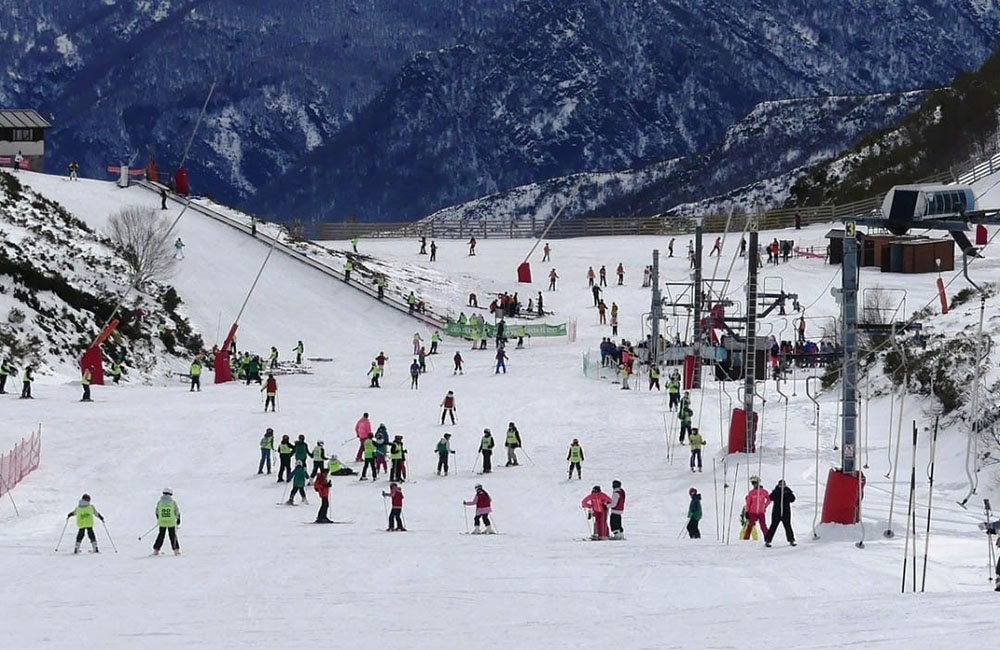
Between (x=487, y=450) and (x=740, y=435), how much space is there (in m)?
5.13

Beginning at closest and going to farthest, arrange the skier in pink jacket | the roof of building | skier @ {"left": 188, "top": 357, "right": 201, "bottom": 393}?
the skier in pink jacket, skier @ {"left": 188, "top": 357, "right": 201, "bottom": 393}, the roof of building

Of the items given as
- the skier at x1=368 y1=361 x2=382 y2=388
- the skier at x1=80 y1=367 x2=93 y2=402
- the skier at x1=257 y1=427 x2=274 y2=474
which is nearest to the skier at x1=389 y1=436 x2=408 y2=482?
the skier at x1=257 y1=427 x2=274 y2=474

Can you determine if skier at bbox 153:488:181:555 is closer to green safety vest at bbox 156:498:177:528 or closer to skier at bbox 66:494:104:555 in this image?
green safety vest at bbox 156:498:177:528

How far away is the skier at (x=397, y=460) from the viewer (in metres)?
33.8

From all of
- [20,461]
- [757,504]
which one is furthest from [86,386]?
[757,504]

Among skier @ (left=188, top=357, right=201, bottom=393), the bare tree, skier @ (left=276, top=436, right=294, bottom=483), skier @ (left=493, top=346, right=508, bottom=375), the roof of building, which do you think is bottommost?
skier @ (left=276, top=436, right=294, bottom=483)

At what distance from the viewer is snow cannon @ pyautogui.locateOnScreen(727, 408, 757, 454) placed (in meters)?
36.3

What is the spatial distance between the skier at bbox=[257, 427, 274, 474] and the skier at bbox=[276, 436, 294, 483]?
28 centimetres

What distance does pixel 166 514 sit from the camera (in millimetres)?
26281

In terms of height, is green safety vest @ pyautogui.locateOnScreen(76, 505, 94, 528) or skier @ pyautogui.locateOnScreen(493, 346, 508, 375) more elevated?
skier @ pyautogui.locateOnScreen(493, 346, 508, 375)

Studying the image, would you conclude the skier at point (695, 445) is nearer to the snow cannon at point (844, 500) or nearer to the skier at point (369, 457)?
the skier at point (369, 457)

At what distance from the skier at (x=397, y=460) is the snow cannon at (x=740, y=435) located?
6.78 m

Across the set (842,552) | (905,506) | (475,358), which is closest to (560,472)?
(905,506)

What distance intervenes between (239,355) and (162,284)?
7421mm
